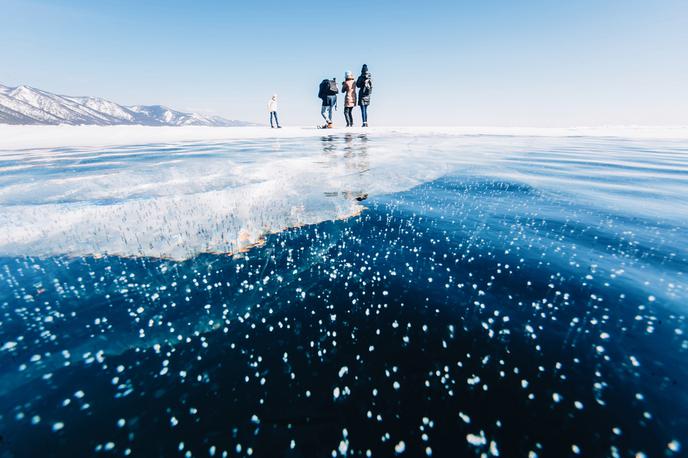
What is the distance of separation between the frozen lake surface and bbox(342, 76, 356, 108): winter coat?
15.1 meters

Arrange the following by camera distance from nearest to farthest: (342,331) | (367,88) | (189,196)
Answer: (342,331) → (189,196) → (367,88)

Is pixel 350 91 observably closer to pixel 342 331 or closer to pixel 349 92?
pixel 349 92

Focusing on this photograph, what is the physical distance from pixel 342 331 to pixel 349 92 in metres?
17.3

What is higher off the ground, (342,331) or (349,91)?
(349,91)

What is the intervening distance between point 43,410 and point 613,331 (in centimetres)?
283

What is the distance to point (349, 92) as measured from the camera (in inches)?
663

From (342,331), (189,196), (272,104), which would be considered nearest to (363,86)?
(272,104)

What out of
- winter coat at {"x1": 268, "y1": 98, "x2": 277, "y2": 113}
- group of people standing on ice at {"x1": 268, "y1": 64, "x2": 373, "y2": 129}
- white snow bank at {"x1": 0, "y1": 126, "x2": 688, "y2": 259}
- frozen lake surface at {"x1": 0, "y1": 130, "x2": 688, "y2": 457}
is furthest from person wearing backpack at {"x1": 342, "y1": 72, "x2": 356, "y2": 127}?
frozen lake surface at {"x1": 0, "y1": 130, "x2": 688, "y2": 457}

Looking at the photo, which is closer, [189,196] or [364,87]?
[189,196]

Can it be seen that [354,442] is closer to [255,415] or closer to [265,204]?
[255,415]

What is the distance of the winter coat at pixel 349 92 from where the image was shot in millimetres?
16562

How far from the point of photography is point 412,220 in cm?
341

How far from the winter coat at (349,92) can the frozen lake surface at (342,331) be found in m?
15.1

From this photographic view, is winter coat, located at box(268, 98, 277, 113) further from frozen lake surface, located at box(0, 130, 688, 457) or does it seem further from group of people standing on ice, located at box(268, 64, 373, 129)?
frozen lake surface, located at box(0, 130, 688, 457)
